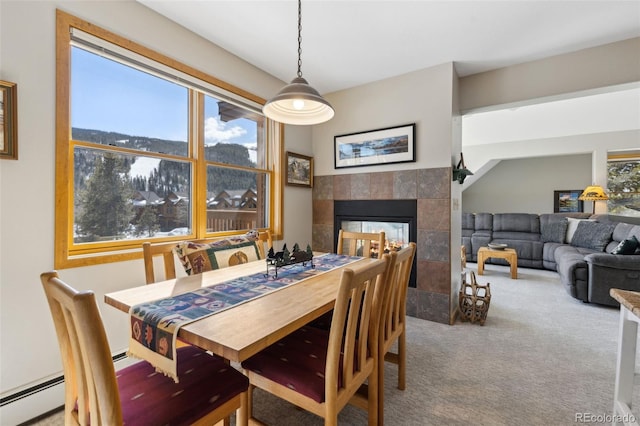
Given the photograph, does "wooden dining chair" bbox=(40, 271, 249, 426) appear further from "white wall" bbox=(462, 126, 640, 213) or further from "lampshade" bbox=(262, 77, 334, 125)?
"white wall" bbox=(462, 126, 640, 213)

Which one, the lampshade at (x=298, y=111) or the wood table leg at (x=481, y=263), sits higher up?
the lampshade at (x=298, y=111)

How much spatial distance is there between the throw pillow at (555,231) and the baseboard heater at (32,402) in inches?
269

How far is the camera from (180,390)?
1.02m

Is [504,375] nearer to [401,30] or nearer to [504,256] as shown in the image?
[401,30]

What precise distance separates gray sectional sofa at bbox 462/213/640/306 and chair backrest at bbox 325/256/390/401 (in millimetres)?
3388

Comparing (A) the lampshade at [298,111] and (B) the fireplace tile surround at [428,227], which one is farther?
(B) the fireplace tile surround at [428,227]

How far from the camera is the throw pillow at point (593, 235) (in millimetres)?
4339

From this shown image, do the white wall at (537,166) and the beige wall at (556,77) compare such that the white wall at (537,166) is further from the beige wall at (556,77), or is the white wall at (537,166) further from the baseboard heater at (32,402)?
the baseboard heater at (32,402)

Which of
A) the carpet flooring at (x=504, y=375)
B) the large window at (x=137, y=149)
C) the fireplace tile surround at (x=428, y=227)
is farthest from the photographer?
the fireplace tile surround at (x=428, y=227)

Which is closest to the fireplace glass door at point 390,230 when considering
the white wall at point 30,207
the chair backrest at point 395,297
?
the chair backrest at point 395,297

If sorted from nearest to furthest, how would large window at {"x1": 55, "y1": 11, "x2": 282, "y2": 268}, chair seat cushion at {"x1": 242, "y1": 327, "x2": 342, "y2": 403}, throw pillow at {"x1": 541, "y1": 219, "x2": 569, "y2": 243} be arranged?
chair seat cushion at {"x1": 242, "y1": 327, "x2": 342, "y2": 403} < large window at {"x1": 55, "y1": 11, "x2": 282, "y2": 268} < throw pillow at {"x1": 541, "y1": 219, "x2": 569, "y2": 243}

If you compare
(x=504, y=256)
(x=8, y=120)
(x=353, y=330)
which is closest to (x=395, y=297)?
(x=353, y=330)

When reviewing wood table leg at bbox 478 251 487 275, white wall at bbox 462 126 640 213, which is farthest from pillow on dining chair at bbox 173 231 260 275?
white wall at bbox 462 126 640 213

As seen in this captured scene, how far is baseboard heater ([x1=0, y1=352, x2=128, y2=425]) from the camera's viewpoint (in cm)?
146
